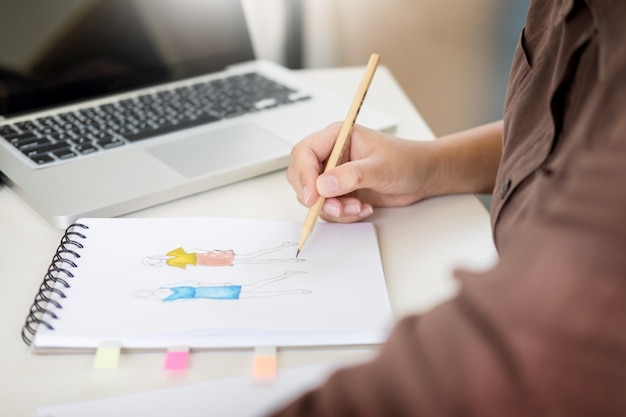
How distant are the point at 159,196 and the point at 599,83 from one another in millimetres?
467

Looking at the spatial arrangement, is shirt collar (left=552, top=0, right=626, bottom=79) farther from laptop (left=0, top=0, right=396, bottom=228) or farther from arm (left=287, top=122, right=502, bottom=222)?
laptop (left=0, top=0, right=396, bottom=228)

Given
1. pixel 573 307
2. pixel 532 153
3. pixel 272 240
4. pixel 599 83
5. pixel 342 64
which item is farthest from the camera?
pixel 342 64

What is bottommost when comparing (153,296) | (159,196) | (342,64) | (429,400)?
(429,400)

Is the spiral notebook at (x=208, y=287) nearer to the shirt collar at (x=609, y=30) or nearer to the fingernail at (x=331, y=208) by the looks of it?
the fingernail at (x=331, y=208)

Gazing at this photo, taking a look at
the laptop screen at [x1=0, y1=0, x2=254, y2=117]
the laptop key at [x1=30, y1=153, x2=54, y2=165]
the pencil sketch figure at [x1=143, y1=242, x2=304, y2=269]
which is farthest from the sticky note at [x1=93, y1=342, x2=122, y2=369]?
the laptop screen at [x1=0, y1=0, x2=254, y2=117]

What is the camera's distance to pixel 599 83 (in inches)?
19.0

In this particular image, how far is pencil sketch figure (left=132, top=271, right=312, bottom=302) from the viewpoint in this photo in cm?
62

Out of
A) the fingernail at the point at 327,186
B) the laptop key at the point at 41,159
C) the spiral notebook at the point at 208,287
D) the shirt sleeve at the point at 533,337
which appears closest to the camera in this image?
the shirt sleeve at the point at 533,337

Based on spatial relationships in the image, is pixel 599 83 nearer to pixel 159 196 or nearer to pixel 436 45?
pixel 159 196

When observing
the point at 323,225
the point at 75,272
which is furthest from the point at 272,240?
the point at 75,272

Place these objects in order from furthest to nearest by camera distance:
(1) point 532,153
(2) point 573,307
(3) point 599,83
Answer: (1) point 532,153
(3) point 599,83
(2) point 573,307

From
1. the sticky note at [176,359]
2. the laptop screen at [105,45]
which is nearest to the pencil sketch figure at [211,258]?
the sticky note at [176,359]

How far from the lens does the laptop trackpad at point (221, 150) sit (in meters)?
0.85

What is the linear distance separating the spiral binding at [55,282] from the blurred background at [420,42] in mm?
Result: 1041
